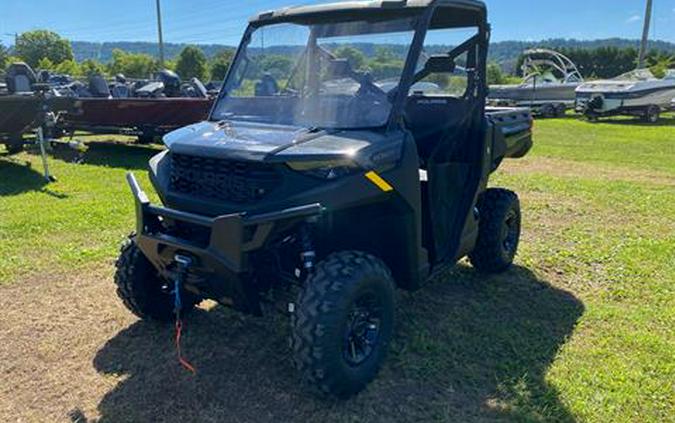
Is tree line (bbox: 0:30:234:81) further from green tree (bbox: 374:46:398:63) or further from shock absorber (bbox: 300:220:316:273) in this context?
shock absorber (bbox: 300:220:316:273)

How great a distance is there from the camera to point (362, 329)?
3355 millimetres

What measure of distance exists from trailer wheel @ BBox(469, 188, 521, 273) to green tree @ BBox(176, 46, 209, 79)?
183ft

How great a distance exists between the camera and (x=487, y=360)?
145 inches

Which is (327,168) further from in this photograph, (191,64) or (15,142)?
(191,64)

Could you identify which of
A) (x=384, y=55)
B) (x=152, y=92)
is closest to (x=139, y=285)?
(x=384, y=55)

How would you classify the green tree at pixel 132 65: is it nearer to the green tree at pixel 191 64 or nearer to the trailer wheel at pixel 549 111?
the green tree at pixel 191 64

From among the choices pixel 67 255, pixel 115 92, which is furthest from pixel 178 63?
pixel 67 255

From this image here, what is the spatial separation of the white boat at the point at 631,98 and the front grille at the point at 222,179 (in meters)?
20.7

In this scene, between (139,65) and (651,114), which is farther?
(139,65)

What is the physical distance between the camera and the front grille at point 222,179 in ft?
10.1

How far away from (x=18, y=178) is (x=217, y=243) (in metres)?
7.33

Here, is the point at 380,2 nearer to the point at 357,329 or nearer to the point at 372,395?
the point at 357,329

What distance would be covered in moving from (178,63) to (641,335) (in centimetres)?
6124

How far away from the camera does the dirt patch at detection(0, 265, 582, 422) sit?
10.4 feet
